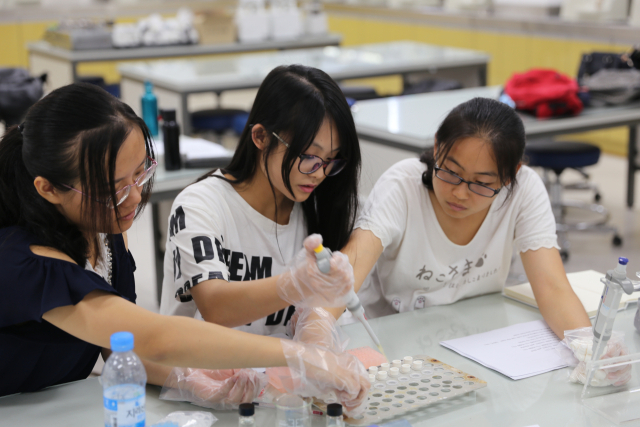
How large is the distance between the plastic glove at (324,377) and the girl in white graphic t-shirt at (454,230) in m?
0.42

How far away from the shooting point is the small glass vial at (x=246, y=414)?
41.7 inches

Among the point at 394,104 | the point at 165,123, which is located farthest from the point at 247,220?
the point at 394,104

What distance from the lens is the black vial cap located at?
1.04 m

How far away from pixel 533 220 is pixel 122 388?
113 centimetres

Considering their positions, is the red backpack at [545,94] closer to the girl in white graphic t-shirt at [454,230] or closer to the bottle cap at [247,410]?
the girl in white graphic t-shirt at [454,230]

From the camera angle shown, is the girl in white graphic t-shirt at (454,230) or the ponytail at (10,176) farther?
the girl in white graphic t-shirt at (454,230)

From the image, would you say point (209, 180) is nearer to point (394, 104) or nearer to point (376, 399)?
point (376, 399)

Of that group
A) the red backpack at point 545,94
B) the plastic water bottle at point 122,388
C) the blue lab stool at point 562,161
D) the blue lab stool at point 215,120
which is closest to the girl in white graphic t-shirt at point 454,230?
the plastic water bottle at point 122,388

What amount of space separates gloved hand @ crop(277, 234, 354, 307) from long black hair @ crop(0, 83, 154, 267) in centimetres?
34

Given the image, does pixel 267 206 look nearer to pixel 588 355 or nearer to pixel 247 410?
pixel 247 410

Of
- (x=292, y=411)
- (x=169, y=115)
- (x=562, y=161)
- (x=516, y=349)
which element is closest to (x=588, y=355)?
(x=516, y=349)

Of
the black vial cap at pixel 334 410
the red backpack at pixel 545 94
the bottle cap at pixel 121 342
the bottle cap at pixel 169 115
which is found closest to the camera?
the bottle cap at pixel 121 342

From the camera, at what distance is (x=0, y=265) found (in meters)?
1.11

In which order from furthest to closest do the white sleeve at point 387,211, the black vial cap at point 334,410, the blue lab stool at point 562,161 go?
the blue lab stool at point 562,161 < the white sleeve at point 387,211 < the black vial cap at point 334,410
